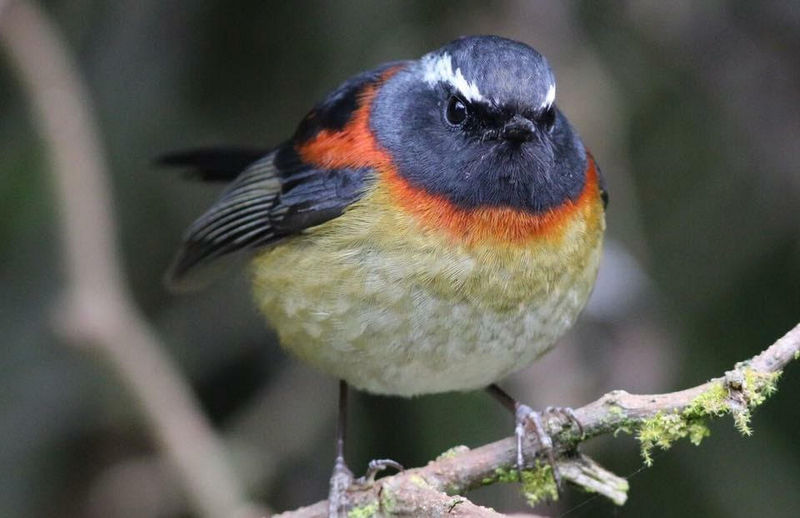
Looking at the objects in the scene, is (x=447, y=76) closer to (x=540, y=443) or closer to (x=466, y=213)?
(x=466, y=213)

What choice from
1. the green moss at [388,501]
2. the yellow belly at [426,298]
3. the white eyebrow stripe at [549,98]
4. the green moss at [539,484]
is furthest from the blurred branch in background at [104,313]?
the white eyebrow stripe at [549,98]

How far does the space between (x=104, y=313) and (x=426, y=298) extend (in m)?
1.57

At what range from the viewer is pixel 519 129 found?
3.83 m

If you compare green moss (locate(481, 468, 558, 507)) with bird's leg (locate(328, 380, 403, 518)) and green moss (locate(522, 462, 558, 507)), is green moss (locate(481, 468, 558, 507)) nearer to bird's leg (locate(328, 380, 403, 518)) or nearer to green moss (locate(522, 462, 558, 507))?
green moss (locate(522, 462, 558, 507))

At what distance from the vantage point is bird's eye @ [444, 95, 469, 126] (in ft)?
13.1

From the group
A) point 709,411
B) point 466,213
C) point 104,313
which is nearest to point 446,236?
point 466,213

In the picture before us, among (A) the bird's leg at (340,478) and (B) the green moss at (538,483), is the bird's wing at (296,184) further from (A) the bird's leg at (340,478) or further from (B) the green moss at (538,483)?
(B) the green moss at (538,483)

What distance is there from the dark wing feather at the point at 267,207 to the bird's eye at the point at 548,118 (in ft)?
2.20

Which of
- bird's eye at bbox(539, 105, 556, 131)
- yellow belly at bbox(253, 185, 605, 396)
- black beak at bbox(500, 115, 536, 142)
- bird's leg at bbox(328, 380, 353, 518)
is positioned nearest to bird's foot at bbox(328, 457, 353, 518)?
bird's leg at bbox(328, 380, 353, 518)

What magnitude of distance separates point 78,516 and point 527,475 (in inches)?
117

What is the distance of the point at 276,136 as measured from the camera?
20.2 feet

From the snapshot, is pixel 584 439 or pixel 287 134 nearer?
pixel 584 439

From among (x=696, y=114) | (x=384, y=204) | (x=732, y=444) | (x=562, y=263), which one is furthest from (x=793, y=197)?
(x=384, y=204)

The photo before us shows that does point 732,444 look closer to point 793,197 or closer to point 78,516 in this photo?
point 793,197
